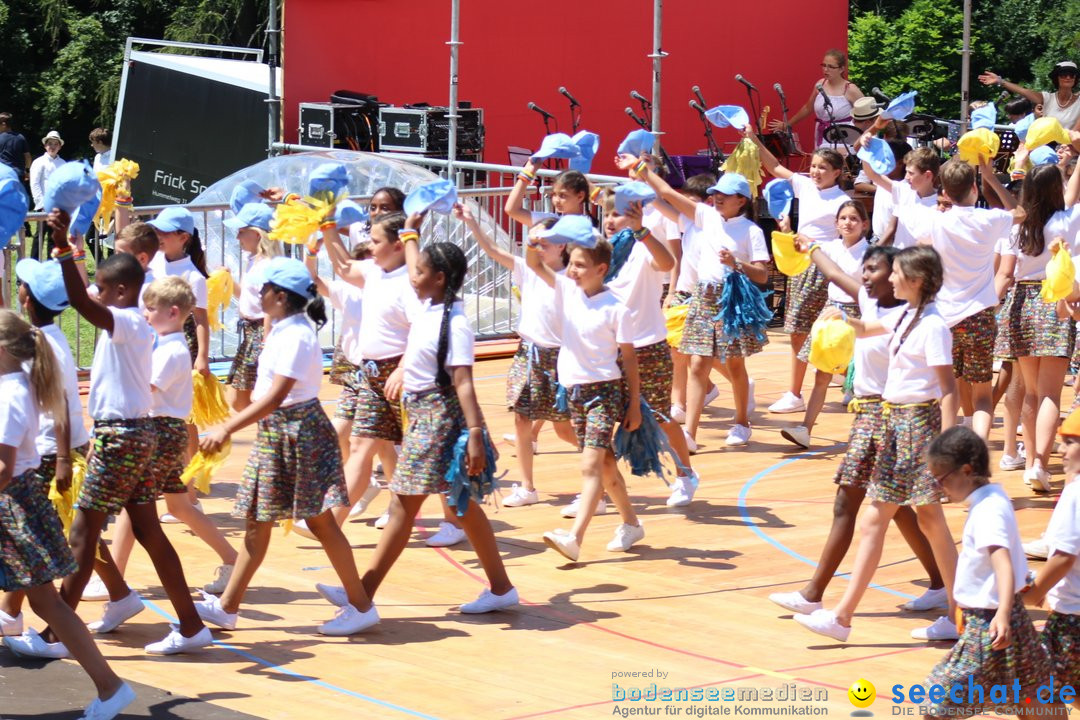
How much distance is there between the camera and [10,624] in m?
6.64

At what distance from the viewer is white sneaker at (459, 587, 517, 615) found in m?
7.12

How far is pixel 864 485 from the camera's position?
678cm

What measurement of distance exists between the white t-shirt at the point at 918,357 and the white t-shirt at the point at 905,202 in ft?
10.6

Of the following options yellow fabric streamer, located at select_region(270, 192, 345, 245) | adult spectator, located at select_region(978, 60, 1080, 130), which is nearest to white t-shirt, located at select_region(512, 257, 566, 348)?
yellow fabric streamer, located at select_region(270, 192, 345, 245)

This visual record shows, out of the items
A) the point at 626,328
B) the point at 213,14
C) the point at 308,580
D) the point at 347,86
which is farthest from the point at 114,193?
the point at 213,14

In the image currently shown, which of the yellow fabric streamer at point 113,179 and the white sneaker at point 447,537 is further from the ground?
the yellow fabric streamer at point 113,179

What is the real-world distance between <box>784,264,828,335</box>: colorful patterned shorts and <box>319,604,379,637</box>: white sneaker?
203 inches

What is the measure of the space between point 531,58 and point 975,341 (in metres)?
13.0

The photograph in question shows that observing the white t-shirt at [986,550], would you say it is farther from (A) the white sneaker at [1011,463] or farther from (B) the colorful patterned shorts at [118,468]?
(A) the white sneaker at [1011,463]

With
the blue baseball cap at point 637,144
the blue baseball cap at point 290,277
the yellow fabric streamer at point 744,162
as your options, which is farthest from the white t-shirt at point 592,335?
the yellow fabric streamer at point 744,162

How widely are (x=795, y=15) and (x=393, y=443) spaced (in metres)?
15.6

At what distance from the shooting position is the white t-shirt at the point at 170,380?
6.75m

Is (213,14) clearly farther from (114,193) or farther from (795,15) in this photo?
(114,193)

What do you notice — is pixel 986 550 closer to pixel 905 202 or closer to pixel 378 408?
pixel 378 408
